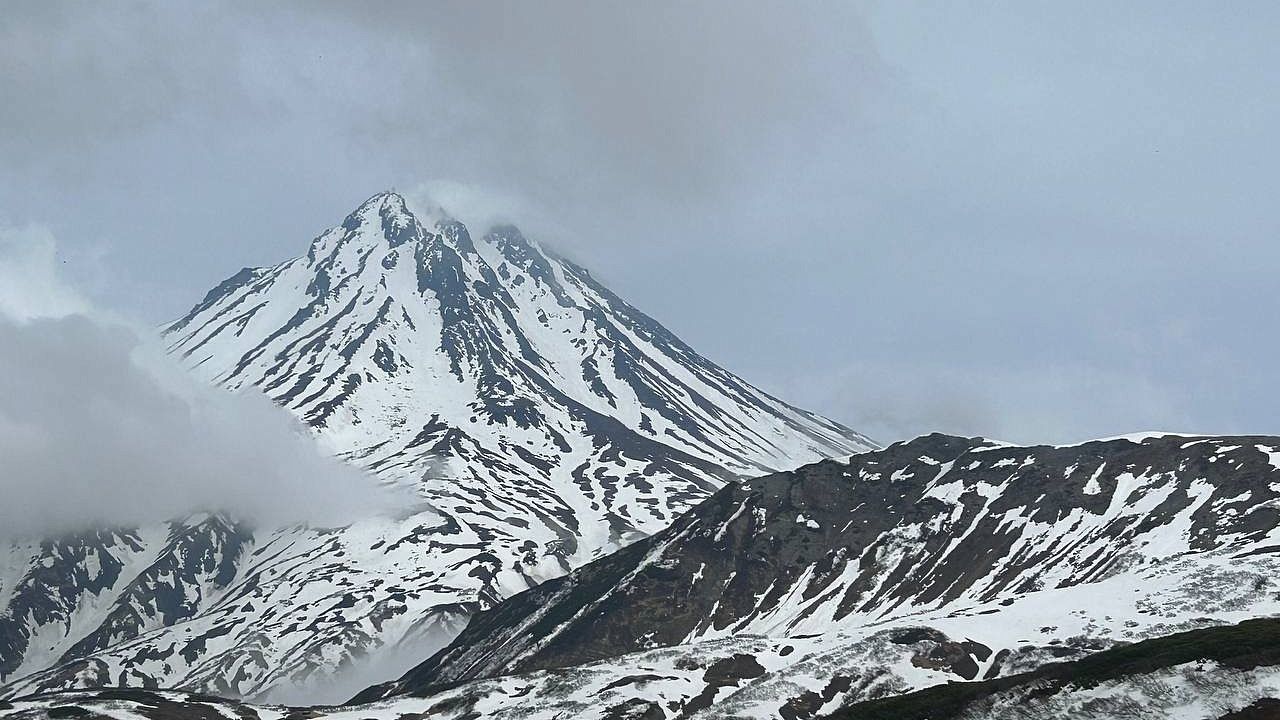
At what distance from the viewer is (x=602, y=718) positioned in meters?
133

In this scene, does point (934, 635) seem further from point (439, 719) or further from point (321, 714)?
point (321, 714)

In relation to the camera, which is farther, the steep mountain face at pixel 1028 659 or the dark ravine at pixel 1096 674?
the steep mountain face at pixel 1028 659

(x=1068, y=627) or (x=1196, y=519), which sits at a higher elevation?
(x=1196, y=519)

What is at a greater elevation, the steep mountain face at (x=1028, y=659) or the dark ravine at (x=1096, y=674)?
the steep mountain face at (x=1028, y=659)

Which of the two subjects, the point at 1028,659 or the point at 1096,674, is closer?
the point at 1096,674

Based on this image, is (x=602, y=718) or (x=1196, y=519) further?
(x=1196, y=519)

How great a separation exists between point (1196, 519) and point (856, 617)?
180ft

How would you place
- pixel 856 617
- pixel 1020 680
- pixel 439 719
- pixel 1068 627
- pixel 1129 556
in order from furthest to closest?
1. pixel 856 617
2. pixel 1129 556
3. pixel 439 719
4. pixel 1068 627
5. pixel 1020 680

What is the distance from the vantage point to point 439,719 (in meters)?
151

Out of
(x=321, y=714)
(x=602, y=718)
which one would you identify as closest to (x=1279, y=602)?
(x=602, y=718)

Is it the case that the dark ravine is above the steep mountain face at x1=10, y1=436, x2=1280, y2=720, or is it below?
below

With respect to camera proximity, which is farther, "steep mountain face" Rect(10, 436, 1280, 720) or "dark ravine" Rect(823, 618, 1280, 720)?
"steep mountain face" Rect(10, 436, 1280, 720)

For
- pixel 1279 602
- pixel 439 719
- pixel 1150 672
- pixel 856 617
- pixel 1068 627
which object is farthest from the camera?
pixel 856 617

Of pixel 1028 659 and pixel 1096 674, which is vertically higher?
pixel 1028 659
